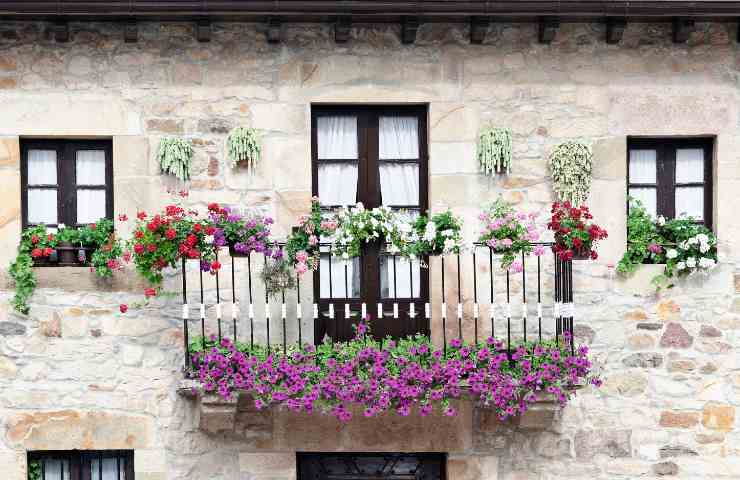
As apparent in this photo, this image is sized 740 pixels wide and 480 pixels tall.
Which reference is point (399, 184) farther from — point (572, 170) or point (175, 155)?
point (175, 155)

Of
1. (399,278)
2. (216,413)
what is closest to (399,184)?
(399,278)

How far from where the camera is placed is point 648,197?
848cm

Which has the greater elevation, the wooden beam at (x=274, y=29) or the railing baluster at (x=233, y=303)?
the wooden beam at (x=274, y=29)

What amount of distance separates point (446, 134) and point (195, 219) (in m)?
2.08

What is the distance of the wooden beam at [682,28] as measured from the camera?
8164mm

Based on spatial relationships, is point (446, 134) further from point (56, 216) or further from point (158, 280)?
point (56, 216)

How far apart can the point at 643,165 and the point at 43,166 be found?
4.85 meters

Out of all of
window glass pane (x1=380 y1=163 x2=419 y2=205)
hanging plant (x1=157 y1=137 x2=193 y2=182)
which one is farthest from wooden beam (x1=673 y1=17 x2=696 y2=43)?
hanging plant (x1=157 y1=137 x2=193 y2=182)

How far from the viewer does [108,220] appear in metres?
8.23

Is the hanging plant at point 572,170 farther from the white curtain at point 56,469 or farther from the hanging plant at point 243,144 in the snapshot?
the white curtain at point 56,469

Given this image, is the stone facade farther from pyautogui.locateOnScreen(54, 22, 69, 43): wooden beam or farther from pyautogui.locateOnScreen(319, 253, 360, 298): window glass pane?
pyautogui.locateOnScreen(319, 253, 360, 298): window glass pane

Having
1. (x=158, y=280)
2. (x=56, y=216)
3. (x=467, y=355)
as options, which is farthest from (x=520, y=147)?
(x=56, y=216)

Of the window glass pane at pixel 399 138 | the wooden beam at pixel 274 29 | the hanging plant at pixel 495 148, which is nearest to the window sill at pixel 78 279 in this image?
the wooden beam at pixel 274 29

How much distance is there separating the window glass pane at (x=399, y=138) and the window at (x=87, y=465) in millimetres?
3156
